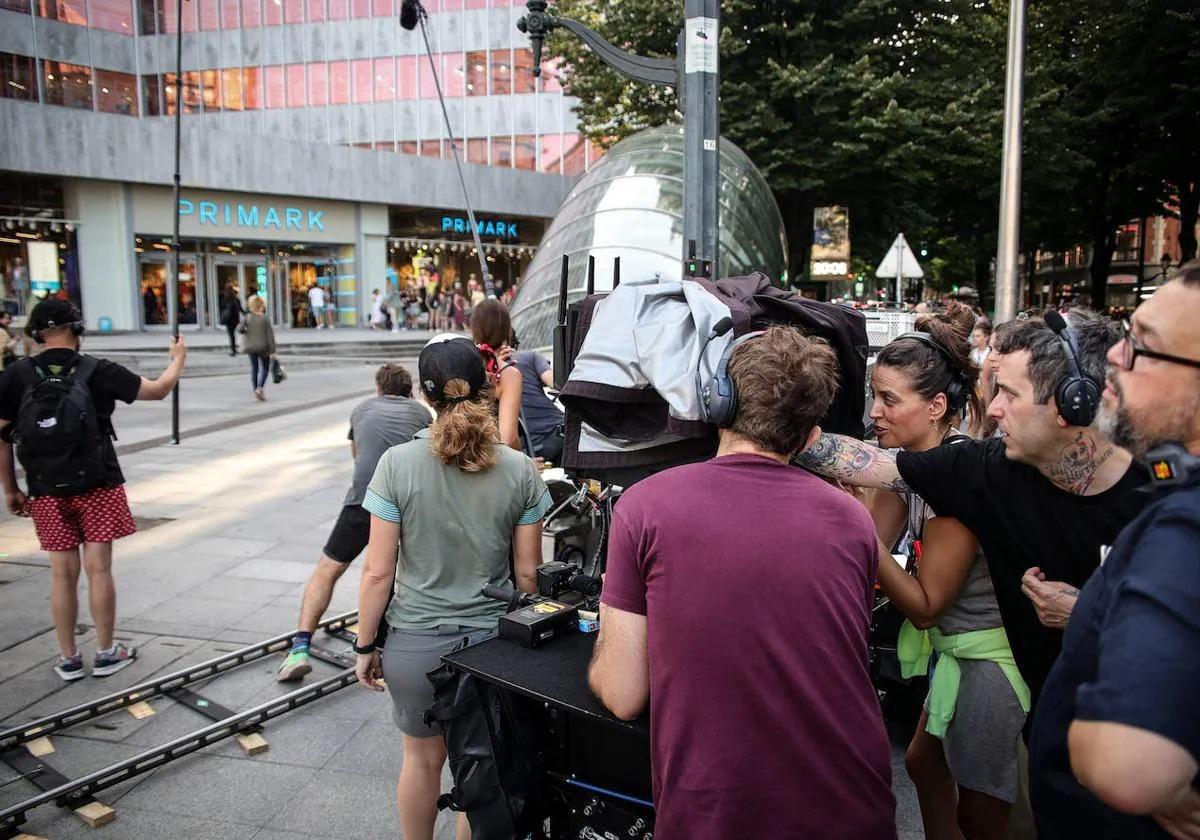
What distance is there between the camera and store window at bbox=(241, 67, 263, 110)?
125 ft

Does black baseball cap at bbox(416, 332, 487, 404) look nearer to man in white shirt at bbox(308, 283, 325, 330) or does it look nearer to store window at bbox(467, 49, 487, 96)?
man in white shirt at bbox(308, 283, 325, 330)

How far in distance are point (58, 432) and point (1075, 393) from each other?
4692 mm

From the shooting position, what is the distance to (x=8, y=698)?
4.42 m

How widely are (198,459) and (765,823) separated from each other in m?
10.5

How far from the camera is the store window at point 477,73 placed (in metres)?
37.5

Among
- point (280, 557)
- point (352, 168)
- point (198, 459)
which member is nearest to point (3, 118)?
point (352, 168)

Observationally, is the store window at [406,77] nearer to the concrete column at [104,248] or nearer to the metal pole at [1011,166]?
the concrete column at [104,248]

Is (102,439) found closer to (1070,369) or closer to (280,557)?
(280,557)

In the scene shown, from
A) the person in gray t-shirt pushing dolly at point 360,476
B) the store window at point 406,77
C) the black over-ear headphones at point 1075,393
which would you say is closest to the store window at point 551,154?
the store window at point 406,77

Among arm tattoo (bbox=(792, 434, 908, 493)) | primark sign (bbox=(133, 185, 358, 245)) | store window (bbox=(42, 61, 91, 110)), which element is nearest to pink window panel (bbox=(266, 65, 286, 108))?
store window (bbox=(42, 61, 91, 110))

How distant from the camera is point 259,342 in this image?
606 inches

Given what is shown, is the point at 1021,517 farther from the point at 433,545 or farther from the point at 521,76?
the point at 521,76

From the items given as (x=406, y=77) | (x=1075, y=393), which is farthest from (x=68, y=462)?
(x=406, y=77)

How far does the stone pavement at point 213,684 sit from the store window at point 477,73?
32.5m
